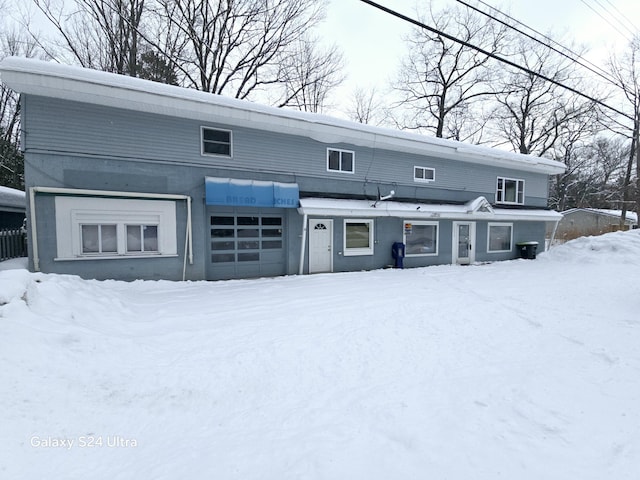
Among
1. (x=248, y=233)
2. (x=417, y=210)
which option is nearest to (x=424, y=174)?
(x=417, y=210)

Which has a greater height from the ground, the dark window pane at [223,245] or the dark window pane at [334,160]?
the dark window pane at [334,160]

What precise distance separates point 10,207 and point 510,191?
23040 millimetres

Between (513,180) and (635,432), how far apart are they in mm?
16537

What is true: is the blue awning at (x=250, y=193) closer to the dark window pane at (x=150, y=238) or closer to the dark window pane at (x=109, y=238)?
the dark window pane at (x=150, y=238)

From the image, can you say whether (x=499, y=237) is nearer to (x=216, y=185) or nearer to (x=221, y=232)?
(x=221, y=232)

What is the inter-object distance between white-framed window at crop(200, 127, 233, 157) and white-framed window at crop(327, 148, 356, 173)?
12.4 feet

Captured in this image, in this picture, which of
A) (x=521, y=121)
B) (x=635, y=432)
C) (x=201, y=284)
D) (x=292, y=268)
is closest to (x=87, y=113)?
(x=201, y=284)

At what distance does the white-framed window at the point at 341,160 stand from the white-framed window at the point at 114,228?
590 cm

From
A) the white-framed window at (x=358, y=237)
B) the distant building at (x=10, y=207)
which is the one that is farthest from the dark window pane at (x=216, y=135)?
the distant building at (x=10, y=207)

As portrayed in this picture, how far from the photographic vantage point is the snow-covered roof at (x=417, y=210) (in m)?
10.8

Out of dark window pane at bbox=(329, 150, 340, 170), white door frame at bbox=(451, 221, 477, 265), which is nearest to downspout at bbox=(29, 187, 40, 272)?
dark window pane at bbox=(329, 150, 340, 170)

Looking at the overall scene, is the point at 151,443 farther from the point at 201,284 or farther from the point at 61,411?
the point at 201,284

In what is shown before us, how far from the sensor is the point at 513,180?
16656 millimetres

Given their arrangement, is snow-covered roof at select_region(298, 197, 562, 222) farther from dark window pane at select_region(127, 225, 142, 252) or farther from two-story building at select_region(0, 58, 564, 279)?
dark window pane at select_region(127, 225, 142, 252)
